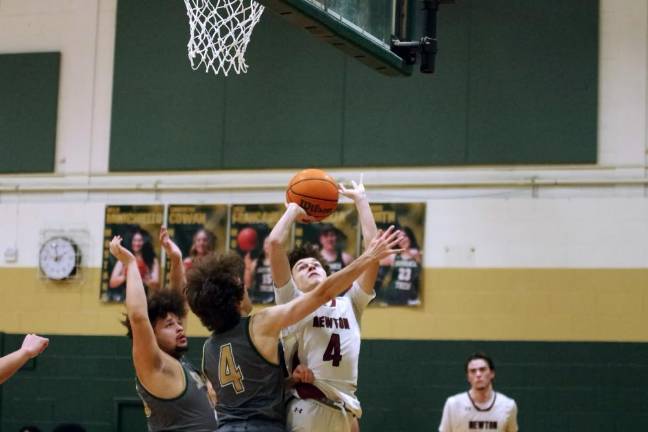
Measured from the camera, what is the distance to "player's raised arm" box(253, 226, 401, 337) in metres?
5.88

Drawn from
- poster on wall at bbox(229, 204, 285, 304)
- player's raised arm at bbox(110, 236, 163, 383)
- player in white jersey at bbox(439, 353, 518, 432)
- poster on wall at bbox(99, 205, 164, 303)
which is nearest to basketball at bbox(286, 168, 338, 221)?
player's raised arm at bbox(110, 236, 163, 383)

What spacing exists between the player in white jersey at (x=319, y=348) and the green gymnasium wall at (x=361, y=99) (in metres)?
5.43

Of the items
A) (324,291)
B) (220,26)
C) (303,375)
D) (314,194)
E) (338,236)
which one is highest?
(220,26)

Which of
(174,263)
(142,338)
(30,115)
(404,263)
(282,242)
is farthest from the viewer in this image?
(30,115)

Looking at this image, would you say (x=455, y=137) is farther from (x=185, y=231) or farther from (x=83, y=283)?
(x=83, y=283)

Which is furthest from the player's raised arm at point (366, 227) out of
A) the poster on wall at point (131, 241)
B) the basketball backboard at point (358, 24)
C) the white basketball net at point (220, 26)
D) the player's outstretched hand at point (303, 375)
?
the poster on wall at point (131, 241)

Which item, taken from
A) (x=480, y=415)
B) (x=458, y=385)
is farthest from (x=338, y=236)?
(x=480, y=415)

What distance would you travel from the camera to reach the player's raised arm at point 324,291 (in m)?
5.88

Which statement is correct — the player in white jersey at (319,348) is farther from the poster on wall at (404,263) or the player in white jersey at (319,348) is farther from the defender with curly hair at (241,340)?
the poster on wall at (404,263)

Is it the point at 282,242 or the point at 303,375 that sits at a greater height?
the point at 282,242

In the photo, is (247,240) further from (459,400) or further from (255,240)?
(459,400)

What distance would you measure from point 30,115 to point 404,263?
5005 mm

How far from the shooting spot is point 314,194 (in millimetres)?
7180

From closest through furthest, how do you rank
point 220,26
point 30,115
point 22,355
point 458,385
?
point 22,355 → point 220,26 → point 458,385 → point 30,115
